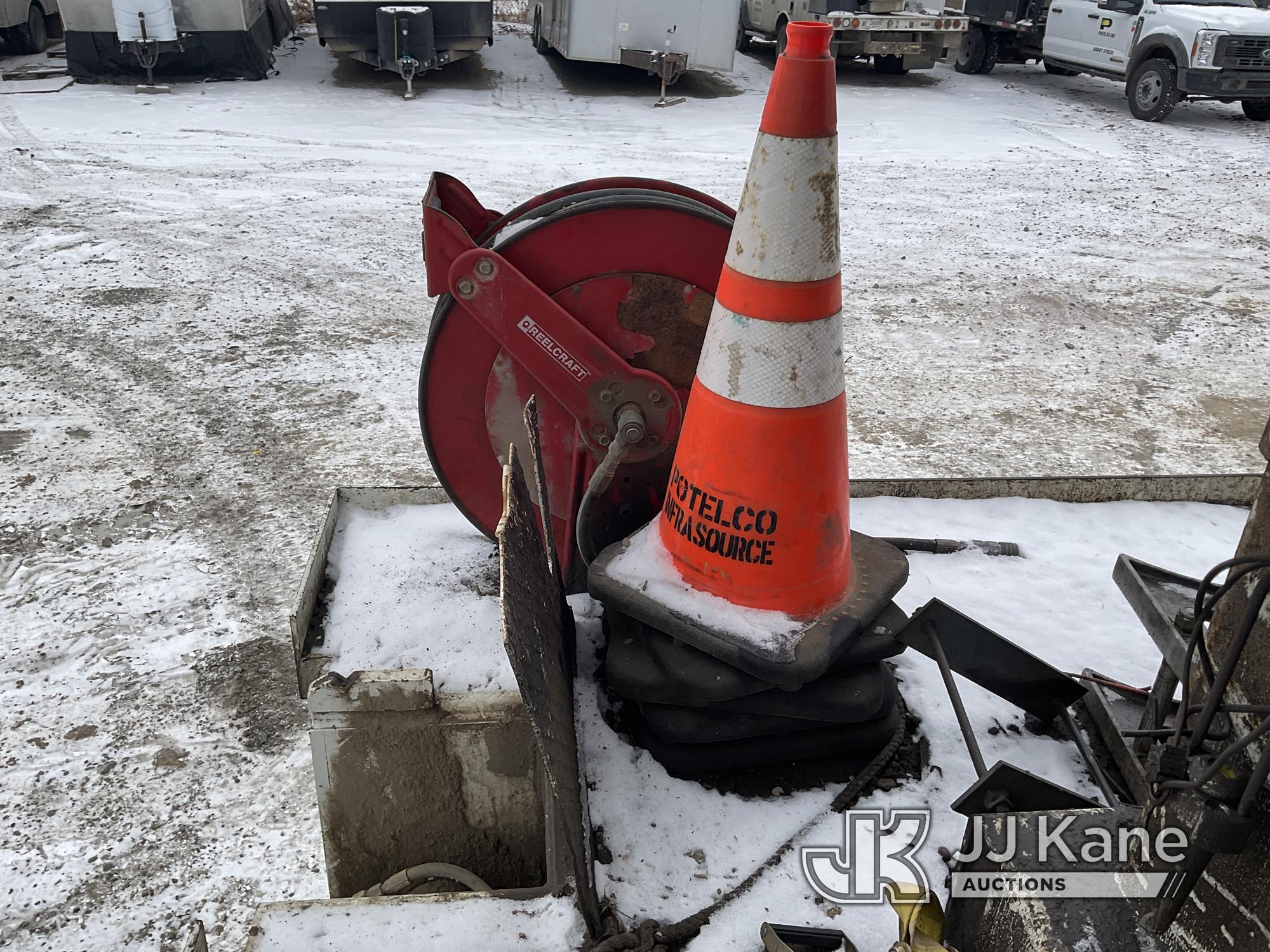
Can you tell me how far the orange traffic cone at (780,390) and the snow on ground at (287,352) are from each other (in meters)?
1.45

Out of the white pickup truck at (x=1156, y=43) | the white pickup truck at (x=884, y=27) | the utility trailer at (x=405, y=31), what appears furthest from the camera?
the white pickup truck at (x=884, y=27)

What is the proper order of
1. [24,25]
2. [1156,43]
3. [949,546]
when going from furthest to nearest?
1. [24,25]
2. [1156,43]
3. [949,546]

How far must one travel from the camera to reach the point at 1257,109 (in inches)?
491

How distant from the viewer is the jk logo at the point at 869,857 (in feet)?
6.55

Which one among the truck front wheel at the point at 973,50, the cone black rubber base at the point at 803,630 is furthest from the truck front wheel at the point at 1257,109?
the cone black rubber base at the point at 803,630

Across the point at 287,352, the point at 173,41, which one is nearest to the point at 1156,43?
the point at 287,352

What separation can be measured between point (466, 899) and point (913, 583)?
5.41ft

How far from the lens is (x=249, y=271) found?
22.3ft

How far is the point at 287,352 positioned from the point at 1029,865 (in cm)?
502

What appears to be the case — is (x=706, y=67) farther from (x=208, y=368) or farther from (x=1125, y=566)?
(x=1125, y=566)

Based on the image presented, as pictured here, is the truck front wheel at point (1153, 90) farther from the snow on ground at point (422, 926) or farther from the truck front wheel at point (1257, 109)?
the snow on ground at point (422, 926)

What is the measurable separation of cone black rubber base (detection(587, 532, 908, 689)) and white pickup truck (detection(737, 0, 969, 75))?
12431 mm

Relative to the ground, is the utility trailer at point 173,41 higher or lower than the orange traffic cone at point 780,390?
higher

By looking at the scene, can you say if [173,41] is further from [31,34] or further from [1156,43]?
[1156,43]
